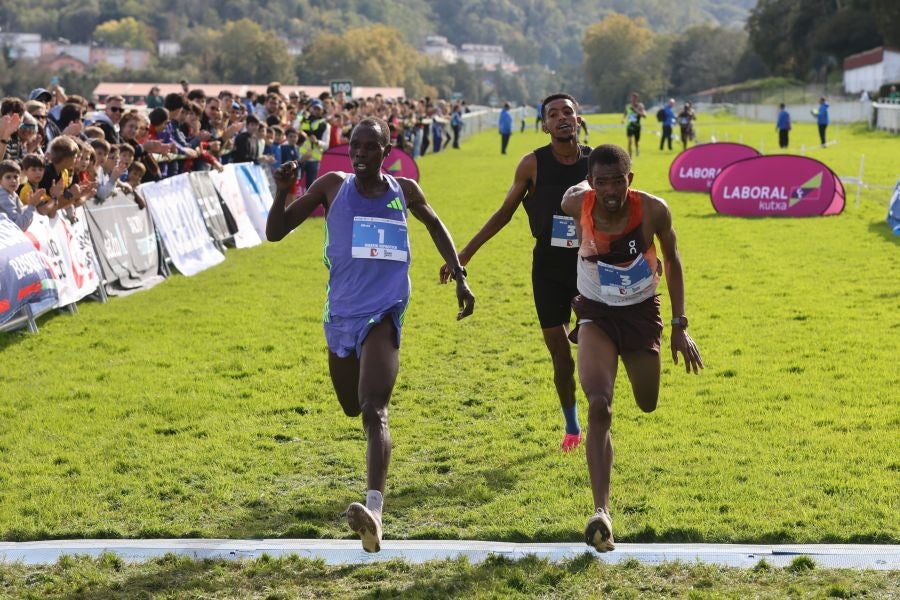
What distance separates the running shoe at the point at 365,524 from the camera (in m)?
4.94

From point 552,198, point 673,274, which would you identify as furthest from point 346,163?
point 673,274

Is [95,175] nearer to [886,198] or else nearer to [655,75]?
[886,198]

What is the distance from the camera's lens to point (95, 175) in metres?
13.3

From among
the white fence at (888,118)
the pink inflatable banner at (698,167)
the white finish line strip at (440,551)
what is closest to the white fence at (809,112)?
the white fence at (888,118)

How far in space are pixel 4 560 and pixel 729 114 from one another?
312 ft

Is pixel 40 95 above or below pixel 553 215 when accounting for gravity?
above

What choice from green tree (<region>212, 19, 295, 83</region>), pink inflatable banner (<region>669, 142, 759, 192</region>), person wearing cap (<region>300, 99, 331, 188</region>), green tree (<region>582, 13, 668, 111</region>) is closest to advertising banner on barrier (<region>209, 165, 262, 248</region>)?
person wearing cap (<region>300, 99, 331, 188</region>)

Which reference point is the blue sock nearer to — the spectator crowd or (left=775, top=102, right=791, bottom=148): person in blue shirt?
the spectator crowd

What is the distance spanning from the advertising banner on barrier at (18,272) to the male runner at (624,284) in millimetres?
6573

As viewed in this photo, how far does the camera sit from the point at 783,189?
2136cm

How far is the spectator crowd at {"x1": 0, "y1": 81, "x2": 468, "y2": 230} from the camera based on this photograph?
461 inches

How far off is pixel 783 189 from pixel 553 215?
15294mm

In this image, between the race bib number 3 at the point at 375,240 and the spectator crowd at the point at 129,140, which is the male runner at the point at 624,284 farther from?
the spectator crowd at the point at 129,140

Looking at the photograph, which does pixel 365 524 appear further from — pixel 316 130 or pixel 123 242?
pixel 316 130
